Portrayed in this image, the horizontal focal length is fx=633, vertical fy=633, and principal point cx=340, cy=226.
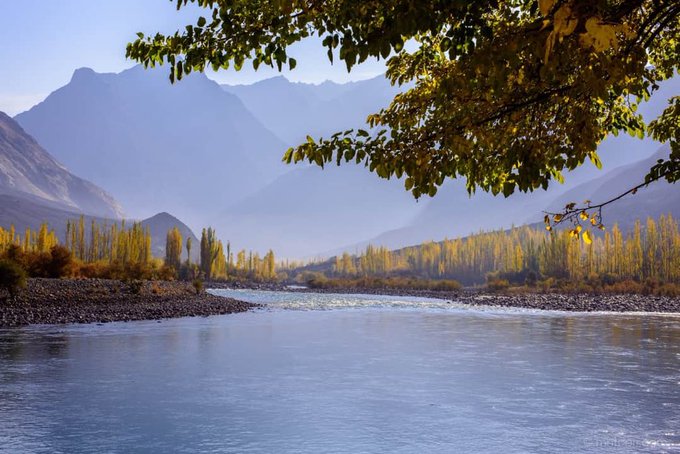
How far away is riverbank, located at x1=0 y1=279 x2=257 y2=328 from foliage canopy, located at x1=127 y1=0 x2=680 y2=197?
88.8 feet

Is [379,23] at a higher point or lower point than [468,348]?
higher

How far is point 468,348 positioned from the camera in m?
25.1

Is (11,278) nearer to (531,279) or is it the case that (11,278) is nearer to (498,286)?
(498,286)

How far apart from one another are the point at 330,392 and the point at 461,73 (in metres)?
11.1

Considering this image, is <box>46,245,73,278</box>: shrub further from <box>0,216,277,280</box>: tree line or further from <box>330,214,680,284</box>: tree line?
<box>330,214,680,284</box>: tree line

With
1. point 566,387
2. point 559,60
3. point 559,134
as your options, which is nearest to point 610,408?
point 566,387

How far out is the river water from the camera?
1151cm

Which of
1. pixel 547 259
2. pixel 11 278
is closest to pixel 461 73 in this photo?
pixel 11 278

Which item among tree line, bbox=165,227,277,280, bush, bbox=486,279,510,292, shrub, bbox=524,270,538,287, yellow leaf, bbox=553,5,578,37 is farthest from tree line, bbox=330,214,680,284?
yellow leaf, bbox=553,5,578,37

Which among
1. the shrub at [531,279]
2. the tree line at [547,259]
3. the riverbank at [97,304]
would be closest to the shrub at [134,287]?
the riverbank at [97,304]

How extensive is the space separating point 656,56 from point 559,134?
427 cm

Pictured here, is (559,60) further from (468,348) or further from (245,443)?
(468,348)

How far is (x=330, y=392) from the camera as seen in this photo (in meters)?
15.9

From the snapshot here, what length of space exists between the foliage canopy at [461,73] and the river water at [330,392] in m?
5.75
